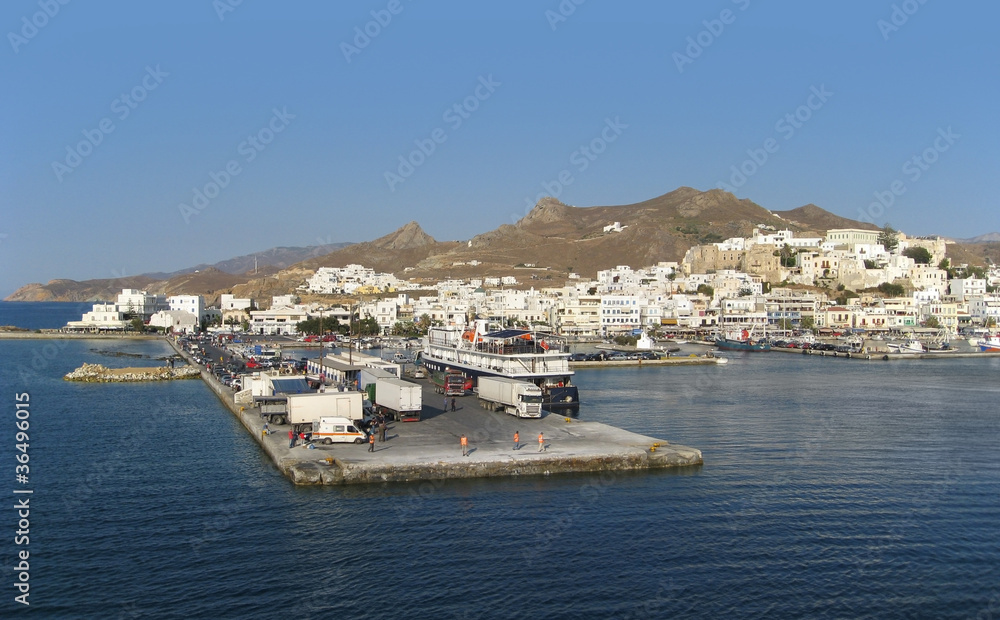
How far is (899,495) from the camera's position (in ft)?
56.2

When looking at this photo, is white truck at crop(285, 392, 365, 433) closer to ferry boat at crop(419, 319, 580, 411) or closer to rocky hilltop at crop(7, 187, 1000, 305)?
ferry boat at crop(419, 319, 580, 411)

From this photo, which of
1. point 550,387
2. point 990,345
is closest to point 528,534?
point 550,387

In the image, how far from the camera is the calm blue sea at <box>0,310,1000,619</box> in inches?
451

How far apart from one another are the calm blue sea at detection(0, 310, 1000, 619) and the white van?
1658mm

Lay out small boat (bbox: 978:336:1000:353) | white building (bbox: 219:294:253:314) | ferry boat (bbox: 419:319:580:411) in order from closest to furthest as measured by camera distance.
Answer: ferry boat (bbox: 419:319:580:411) → small boat (bbox: 978:336:1000:353) → white building (bbox: 219:294:253:314)

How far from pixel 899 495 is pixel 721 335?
5599 cm

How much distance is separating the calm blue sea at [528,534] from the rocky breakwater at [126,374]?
14.7 metres

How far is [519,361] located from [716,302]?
57.1 m

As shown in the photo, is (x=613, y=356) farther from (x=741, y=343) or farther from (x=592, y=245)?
(x=592, y=245)

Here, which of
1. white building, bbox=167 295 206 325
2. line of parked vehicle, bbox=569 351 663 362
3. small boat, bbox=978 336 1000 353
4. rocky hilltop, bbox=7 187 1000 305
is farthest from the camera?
rocky hilltop, bbox=7 187 1000 305

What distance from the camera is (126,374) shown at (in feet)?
131

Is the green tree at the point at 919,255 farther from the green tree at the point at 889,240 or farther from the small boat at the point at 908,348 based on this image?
the small boat at the point at 908,348

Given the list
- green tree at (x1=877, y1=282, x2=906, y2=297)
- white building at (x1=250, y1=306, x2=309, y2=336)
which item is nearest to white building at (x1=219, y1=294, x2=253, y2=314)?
white building at (x1=250, y1=306, x2=309, y2=336)

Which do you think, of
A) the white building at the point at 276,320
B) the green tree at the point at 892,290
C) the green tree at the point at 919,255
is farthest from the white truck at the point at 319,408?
the green tree at the point at 919,255
